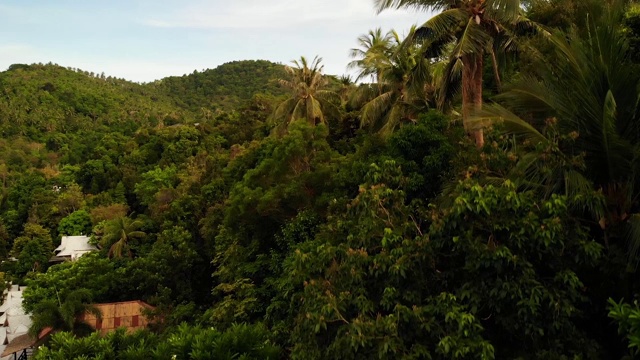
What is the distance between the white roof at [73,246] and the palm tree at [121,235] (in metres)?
5.30

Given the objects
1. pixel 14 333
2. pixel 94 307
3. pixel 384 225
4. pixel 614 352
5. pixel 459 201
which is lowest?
pixel 14 333

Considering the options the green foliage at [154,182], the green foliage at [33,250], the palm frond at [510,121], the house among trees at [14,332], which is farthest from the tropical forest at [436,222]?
the green foliage at [33,250]

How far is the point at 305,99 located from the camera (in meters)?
20.8

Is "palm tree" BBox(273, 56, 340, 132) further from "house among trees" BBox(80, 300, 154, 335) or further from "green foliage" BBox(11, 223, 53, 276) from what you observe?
"green foliage" BBox(11, 223, 53, 276)

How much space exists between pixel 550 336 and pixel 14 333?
74.4ft

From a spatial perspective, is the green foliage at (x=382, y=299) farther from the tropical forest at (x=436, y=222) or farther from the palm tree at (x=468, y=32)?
the palm tree at (x=468, y=32)

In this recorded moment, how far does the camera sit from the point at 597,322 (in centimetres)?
587

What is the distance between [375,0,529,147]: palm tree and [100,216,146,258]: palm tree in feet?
75.5

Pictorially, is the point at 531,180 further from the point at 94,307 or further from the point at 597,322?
the point at 94,307

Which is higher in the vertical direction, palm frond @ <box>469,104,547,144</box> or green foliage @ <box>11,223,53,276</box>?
palm frond @ <box>469,104,547,144</box>

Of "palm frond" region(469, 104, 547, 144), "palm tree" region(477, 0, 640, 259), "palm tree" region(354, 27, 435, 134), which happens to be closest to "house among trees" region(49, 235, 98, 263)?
"palm tree" region(354, 27, 435, 134)

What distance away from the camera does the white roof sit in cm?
3441

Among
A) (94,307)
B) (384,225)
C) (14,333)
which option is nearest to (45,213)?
(14,333)

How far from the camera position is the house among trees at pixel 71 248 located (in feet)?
111
